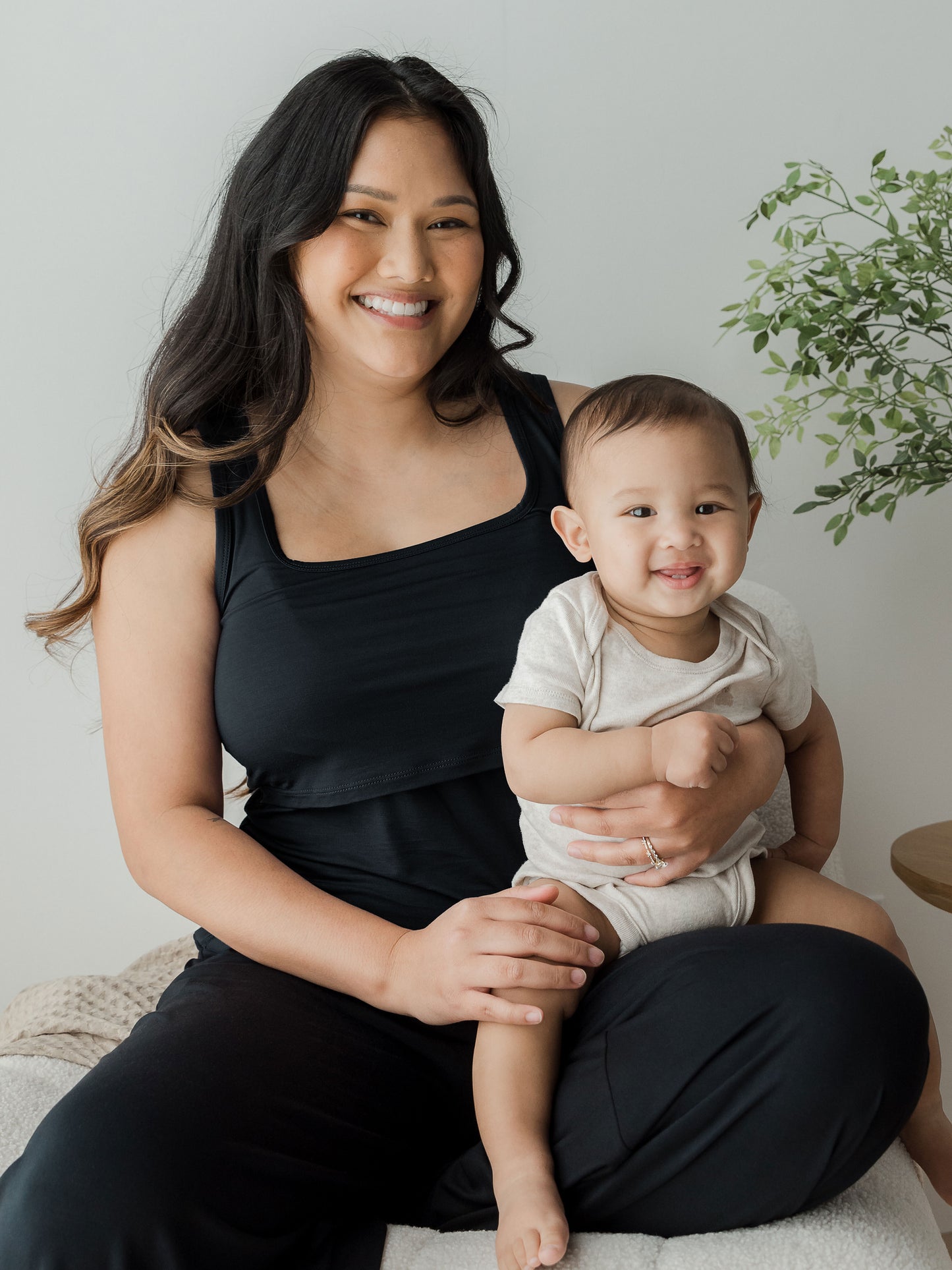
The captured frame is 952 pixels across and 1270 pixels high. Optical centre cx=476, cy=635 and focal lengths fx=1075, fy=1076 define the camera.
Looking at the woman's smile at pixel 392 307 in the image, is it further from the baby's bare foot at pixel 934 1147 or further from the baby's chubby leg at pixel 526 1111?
the baby's bare foot at pixel 934 1147

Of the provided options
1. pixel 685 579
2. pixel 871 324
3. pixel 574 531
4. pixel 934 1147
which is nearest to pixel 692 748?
pixel 685 579

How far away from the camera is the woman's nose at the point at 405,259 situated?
1231 mm

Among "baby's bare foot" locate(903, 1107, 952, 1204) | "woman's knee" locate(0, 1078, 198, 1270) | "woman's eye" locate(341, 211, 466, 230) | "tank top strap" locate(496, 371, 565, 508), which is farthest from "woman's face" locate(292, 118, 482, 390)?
"baby's bare foot" locate(903, 1107, 952, 1204)

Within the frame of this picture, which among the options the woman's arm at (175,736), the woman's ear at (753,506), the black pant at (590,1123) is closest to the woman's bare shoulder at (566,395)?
the woman's ear at (753,506)

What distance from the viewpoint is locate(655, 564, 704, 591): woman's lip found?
1.08 metres

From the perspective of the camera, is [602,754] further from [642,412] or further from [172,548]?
[172,548]

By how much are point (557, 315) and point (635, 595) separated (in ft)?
2.98

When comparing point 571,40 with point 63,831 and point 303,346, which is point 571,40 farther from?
point 63,831

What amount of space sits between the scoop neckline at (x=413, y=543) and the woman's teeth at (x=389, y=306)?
23 cm

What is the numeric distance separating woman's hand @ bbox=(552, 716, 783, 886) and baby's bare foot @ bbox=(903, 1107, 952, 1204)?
0.37 m

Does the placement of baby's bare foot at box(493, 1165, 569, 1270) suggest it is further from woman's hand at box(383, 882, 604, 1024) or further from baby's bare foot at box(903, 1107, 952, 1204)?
baby's bare foot at box(903, 1107, 952, 1204)

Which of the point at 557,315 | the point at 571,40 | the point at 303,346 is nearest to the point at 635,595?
the point at 303,346

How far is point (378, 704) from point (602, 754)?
1.04ft

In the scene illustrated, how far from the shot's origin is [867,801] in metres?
2.08
